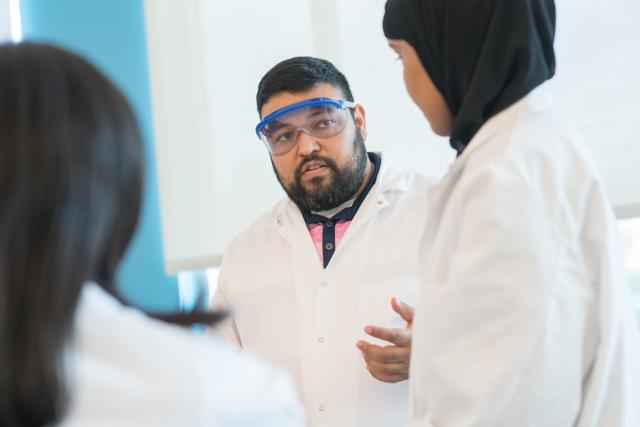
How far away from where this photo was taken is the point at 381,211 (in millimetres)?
1947

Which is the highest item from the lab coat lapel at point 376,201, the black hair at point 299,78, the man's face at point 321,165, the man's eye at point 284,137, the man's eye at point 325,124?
the black hair at point 299,78

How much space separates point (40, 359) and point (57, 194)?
150 millimetres

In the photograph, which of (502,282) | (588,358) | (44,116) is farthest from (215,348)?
(588,358)

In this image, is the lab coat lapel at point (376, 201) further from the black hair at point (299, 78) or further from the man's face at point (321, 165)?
the black hair at point (299, 78)

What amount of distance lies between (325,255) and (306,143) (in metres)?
0.31

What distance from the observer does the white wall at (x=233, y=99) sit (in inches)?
91.3

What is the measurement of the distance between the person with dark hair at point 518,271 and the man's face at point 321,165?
0.72 m

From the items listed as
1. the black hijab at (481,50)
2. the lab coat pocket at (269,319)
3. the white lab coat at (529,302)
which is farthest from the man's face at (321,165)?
the white lab coat at (529,302)

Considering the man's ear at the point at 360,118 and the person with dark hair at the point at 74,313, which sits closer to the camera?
the person with dark hair at the point at 74,313

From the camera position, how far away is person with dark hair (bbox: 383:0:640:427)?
1082 mm

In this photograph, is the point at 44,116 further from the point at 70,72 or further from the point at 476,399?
the point at 476,399

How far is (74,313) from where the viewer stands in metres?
0.67

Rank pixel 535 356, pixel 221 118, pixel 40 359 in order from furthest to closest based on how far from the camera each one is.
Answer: pixel 221 118
pixel 535 356
pixel 40 359

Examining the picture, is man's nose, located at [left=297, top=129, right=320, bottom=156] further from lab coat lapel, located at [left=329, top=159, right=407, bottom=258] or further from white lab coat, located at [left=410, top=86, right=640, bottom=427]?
white lab coat, located at [left=410, top=86, right=640, bottom=427]
